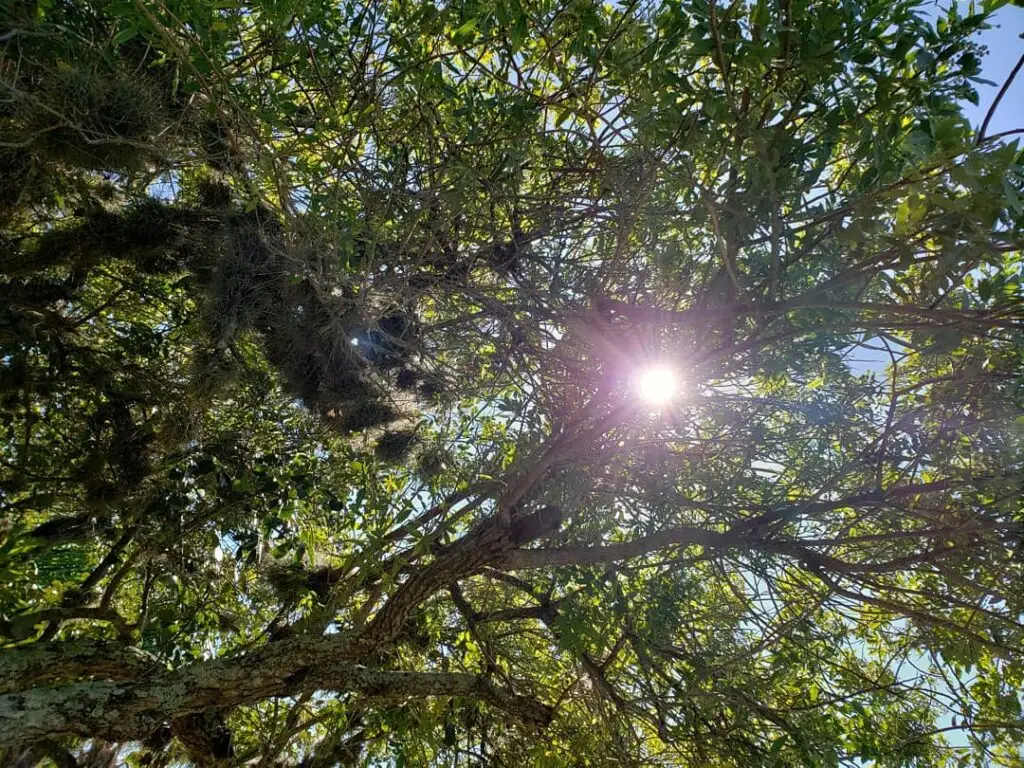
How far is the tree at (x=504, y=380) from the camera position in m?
2.25

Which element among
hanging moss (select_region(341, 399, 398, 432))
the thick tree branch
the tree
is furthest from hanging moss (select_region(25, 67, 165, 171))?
the thick tree branch

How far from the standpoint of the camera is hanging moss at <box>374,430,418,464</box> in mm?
4074

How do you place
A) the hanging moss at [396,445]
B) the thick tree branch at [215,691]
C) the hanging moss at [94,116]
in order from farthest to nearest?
1. the hanging moss at [396,445]
2. the hanging moss at [94,116]
3. the thick tree branch at [215,691]

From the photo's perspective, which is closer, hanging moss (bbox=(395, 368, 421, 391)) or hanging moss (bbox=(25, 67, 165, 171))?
hanging moss (bbox=(25, 67, 165, 171))

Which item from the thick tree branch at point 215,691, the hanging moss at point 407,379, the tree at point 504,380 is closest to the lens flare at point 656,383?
the tree at point 504,380

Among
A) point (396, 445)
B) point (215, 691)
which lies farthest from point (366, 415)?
point (215, 691)

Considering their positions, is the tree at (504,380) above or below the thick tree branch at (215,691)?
above

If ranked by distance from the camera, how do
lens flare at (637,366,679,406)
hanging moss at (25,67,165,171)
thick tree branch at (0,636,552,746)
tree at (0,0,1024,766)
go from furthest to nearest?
lens flare at (637,366,679,406) → hanging moss at (25,67,165,171) → thick tree branch at (0,636,552,746) → tree at (0,0,1024,766)

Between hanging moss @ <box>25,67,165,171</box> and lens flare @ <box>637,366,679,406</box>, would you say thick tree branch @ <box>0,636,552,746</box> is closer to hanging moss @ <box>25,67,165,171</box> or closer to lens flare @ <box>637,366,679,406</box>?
lens flare @ <box>637,366,679,406</box>

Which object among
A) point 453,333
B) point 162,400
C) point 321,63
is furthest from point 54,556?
point 321,63

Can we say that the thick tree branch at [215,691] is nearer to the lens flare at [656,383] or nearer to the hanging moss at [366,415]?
the hanging moss at [366,415]

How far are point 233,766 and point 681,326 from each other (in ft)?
12.0

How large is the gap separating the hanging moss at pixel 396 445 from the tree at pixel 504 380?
23mm

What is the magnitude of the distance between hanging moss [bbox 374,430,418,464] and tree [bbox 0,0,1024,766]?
0.07 feet
